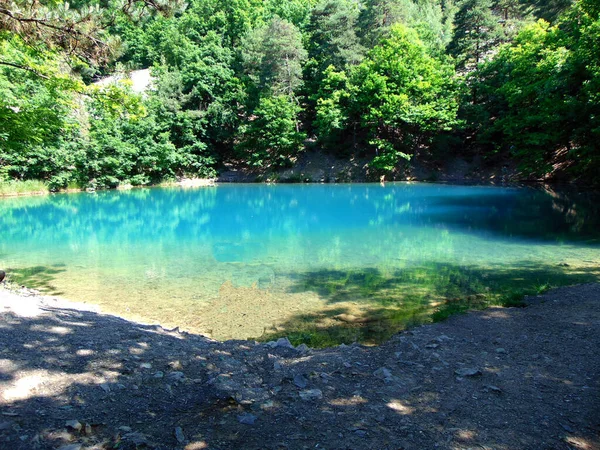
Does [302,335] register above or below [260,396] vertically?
below

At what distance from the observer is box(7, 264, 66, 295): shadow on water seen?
32.8 feet

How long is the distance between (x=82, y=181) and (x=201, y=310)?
106 feet

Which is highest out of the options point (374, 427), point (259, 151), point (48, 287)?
point (259, 151)

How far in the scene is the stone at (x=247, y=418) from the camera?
333cm

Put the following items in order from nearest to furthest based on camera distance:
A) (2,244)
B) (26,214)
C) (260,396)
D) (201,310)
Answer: (260,396) < (201,310) < (2,244) < (26,214)

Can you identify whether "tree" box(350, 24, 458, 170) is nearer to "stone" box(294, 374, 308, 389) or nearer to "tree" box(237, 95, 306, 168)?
"tree" box(237, 95, 306, 168)

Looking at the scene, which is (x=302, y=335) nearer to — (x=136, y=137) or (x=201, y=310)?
(x=201, y=310)

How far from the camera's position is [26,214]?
22422 millimetres

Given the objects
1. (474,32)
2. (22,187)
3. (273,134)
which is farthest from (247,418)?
(474,32)

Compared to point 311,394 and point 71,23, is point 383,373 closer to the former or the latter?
point 311,394

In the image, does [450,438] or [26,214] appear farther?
[26,214]

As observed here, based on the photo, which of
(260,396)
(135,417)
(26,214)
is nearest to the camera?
(135,417)

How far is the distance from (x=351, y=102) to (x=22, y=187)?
28333mm

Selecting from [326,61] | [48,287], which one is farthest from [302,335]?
[326,61]
